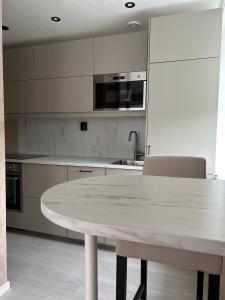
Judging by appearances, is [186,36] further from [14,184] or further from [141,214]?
[14,184]

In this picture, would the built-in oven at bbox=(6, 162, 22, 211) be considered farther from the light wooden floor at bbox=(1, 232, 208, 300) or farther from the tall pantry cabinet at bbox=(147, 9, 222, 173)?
the tall pantry cabinet at bbox=(147, 9, 222, 173)

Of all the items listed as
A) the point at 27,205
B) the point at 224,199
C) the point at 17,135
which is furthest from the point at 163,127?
the point at 17,135

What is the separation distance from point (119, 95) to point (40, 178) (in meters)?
1.26

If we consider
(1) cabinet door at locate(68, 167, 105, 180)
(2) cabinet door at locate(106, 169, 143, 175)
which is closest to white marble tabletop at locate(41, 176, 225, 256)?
(2) cabinet door at locate(106, 169, 143, 175)

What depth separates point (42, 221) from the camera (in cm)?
272

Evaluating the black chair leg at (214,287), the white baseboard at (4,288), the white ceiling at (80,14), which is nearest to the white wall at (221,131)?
the white ceiling at (80,14)

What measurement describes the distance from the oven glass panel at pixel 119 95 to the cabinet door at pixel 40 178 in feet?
2.78

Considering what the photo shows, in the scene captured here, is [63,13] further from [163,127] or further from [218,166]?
[218,166]

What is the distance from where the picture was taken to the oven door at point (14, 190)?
2.82 metres

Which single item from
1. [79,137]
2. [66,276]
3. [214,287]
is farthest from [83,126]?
[214,287]

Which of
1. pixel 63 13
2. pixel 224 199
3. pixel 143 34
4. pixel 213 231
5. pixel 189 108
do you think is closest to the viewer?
pixel 213 231

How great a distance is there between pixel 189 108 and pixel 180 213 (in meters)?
1.60

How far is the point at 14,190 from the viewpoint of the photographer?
9.29ft

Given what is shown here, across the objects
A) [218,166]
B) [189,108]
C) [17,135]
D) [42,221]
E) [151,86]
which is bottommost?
[42,221]
